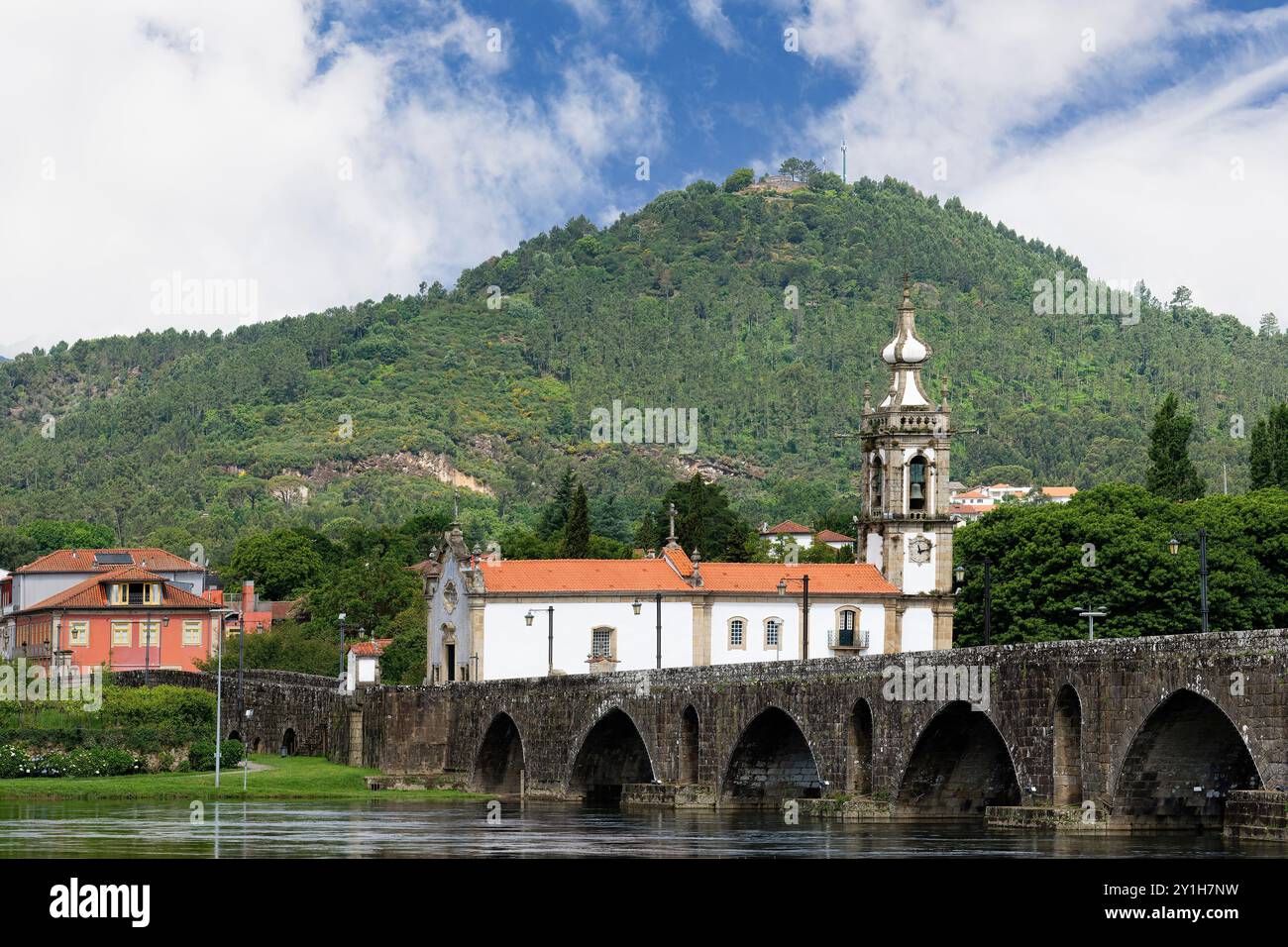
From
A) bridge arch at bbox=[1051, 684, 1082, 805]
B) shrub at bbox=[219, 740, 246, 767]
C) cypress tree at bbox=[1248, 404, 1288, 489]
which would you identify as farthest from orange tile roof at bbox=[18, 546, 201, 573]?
bridge arch at bbox=[1051, 684, 1082, 805]

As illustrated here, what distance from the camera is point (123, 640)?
140m

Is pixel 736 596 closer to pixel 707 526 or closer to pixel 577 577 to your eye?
pixel 577 577

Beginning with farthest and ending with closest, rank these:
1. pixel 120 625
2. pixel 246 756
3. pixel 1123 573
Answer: pixel 120 625, pixel 1123 573, pixel 246 756

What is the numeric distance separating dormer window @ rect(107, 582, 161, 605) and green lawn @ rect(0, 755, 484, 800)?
43.9 metres

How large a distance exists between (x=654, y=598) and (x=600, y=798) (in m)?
23.2

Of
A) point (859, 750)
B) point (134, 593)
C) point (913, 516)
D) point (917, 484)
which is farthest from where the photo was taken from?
point (134, 593)

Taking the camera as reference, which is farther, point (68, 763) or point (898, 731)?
point (68, 763)

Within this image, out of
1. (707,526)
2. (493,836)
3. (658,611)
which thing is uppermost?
(707,526)

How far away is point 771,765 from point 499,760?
21.0m

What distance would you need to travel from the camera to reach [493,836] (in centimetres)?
6225

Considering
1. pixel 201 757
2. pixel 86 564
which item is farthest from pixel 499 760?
pixel 86 564

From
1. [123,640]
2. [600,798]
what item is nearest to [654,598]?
[600,798]

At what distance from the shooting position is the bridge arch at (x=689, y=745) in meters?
78.5
